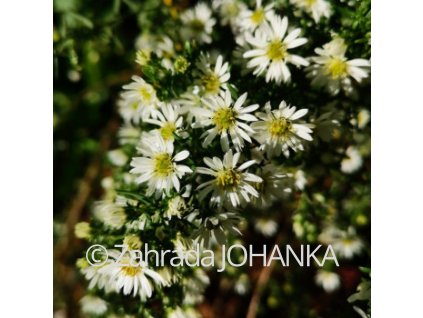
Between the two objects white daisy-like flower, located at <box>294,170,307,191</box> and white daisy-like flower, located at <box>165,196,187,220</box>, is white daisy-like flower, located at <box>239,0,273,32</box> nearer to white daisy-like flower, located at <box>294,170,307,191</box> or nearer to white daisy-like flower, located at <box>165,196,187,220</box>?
white daisy-like flower, located at <box>294,170,307,191</box>

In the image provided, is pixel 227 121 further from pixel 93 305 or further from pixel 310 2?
pixel 93 305

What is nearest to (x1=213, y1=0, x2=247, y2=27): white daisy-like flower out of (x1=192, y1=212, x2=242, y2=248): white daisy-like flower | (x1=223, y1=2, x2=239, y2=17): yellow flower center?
(x1=223, y1=2, x2=239, y2=17): yellow flower center

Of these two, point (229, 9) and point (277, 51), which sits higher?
point (229, 9)

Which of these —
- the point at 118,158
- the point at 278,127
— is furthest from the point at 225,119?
the point at 118,158
